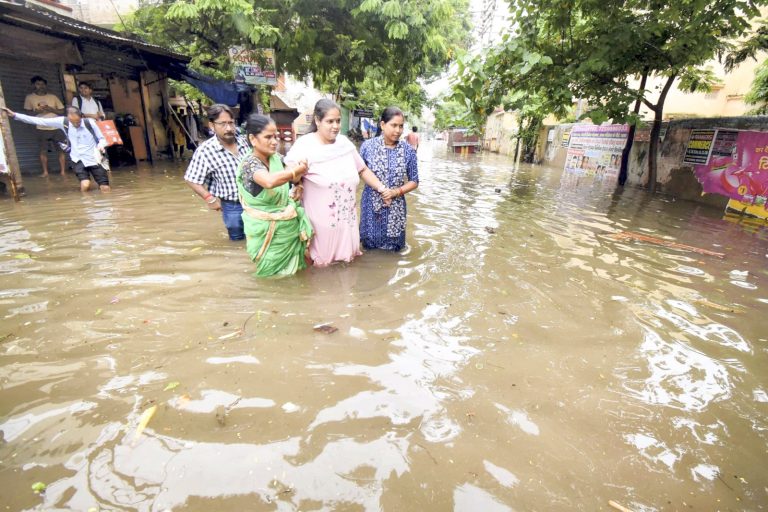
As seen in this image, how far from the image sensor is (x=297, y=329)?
2799 mm

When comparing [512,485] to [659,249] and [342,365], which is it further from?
[659,249]

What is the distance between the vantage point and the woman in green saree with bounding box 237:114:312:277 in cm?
316

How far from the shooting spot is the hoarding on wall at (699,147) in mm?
8602

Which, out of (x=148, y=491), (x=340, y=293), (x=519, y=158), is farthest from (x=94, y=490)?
(x=519, y=158)

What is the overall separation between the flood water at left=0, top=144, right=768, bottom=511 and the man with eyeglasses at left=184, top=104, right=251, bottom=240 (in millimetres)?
607

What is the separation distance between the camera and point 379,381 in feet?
7.54

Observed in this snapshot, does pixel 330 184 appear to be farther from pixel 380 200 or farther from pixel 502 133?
pixel 502 133

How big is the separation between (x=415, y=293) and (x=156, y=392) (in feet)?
6.68

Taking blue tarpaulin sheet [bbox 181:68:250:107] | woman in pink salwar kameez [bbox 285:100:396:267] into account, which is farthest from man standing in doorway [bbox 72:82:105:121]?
woman in pink salwar kameez [bbox 285:100:396:267]

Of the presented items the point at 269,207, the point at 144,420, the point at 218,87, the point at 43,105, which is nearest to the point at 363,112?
the point at 218,87

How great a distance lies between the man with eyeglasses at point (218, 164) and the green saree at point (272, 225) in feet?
Answer: 3.37

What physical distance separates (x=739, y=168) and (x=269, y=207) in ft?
29.0

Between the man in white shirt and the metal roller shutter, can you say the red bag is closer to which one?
the man in white shirt

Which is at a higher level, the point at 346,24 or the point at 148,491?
the point at 346,24
